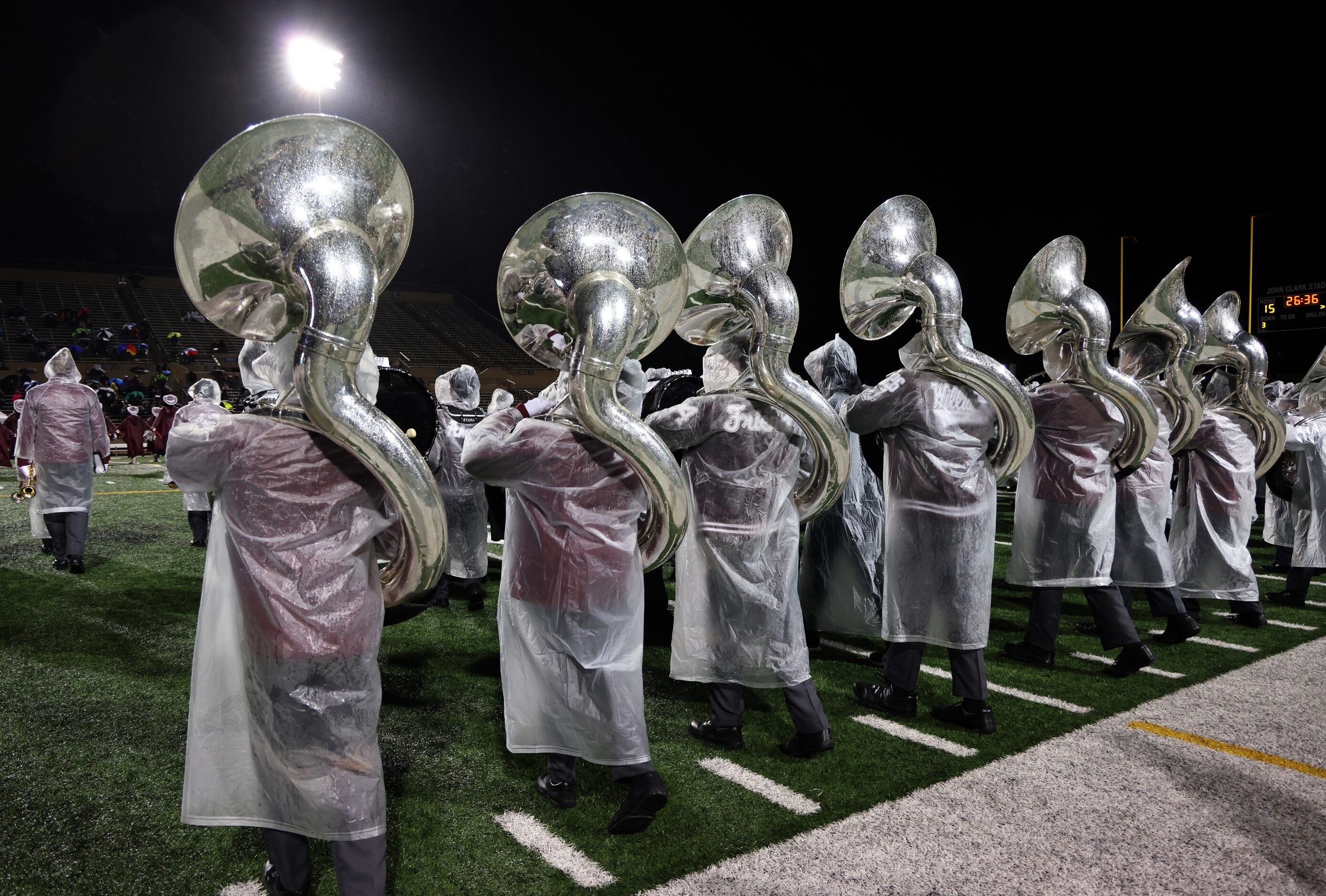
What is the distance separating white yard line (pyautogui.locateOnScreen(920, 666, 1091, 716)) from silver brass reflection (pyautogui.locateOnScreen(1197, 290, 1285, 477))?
260 centimetres

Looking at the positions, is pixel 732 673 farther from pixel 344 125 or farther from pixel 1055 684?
pixel 344 125

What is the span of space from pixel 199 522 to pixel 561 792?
621 cm

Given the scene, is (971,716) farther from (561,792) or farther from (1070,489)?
(561,792)

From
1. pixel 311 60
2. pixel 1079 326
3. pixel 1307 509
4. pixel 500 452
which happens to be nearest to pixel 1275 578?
pixel 1307 509

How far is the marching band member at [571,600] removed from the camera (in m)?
2.48

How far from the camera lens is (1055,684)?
398cm

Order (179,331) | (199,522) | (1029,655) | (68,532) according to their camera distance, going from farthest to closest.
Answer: (179,331) → (199,522) → (68,532) → (1029,655)

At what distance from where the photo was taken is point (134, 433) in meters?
17.3

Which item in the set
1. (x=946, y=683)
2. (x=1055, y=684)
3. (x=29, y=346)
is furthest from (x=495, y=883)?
(x=29, y=346)

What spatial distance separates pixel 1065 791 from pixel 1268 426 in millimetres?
3770

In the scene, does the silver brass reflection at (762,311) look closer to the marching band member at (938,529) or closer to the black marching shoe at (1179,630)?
the marching band member at (938,529)

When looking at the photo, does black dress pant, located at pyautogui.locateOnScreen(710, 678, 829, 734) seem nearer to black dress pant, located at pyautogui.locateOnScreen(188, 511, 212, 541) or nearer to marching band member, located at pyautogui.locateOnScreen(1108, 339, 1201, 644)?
marching band member, located at pyautogui.locateOnScreen(1108, 339, 1201, 644)

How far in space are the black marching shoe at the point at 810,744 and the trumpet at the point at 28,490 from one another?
637cm

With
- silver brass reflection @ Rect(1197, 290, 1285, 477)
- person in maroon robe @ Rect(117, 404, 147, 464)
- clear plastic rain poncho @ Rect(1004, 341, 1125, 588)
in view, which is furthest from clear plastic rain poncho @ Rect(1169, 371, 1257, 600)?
person in maroon robe @ Rect(117, 404, 147, 464)
